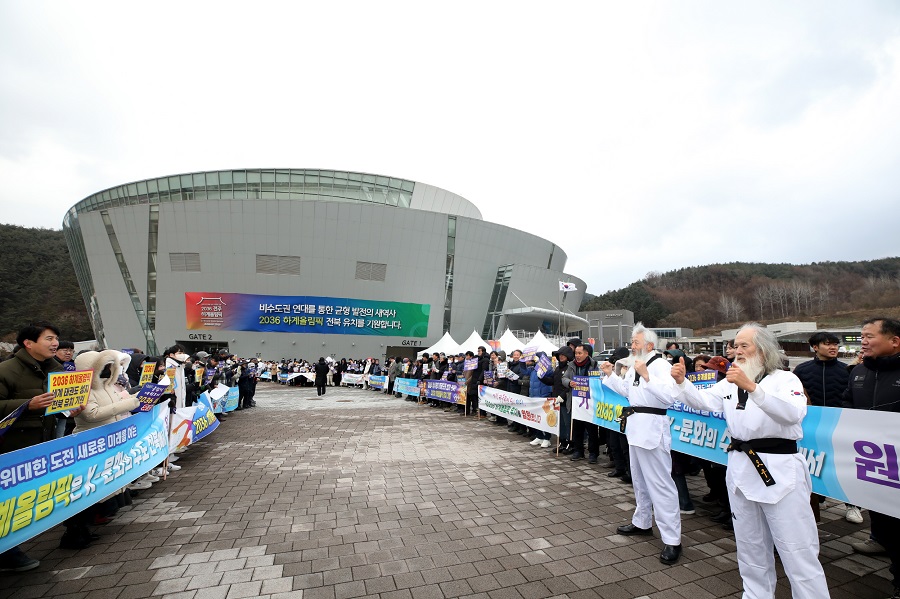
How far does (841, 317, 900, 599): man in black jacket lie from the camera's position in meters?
3.12

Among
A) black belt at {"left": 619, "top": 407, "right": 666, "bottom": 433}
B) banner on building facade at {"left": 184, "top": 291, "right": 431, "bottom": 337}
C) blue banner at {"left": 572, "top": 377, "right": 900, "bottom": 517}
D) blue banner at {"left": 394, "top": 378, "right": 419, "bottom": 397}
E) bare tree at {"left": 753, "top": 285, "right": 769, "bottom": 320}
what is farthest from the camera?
bare tree at {"left": 753, "top": 285, "right": 769, "bottom": 320}

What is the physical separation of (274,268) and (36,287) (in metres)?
66.6

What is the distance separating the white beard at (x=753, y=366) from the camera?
273cm

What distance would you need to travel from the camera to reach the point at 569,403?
7.62 meters

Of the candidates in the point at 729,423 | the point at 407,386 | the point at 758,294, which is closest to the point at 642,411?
the point at 729,423

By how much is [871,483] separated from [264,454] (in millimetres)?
8445

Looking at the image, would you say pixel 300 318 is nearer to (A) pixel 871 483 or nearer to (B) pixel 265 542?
(B) pixel 265 542

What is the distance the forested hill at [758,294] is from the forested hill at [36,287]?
4208 inches

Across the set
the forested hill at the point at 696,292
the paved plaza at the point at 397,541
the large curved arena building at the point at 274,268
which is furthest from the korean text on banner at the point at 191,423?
the forested hill at the point at 696,292

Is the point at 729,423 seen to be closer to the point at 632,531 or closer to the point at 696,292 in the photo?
the point at 632,531

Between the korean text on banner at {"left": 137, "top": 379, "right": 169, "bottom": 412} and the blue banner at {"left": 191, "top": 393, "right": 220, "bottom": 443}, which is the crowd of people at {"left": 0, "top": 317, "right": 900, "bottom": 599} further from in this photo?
the blue banner at {"left": 191, "top": 393, "right": 220, "bottom": 443}

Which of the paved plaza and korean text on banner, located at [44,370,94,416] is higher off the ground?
korean text on banner, located at [44,370,94,416]

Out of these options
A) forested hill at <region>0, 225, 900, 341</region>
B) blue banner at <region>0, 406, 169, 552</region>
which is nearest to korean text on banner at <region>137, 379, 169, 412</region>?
blue banner at <region>0, 406, 169, 552</region>

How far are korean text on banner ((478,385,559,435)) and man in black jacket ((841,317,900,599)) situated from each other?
15.3ft
